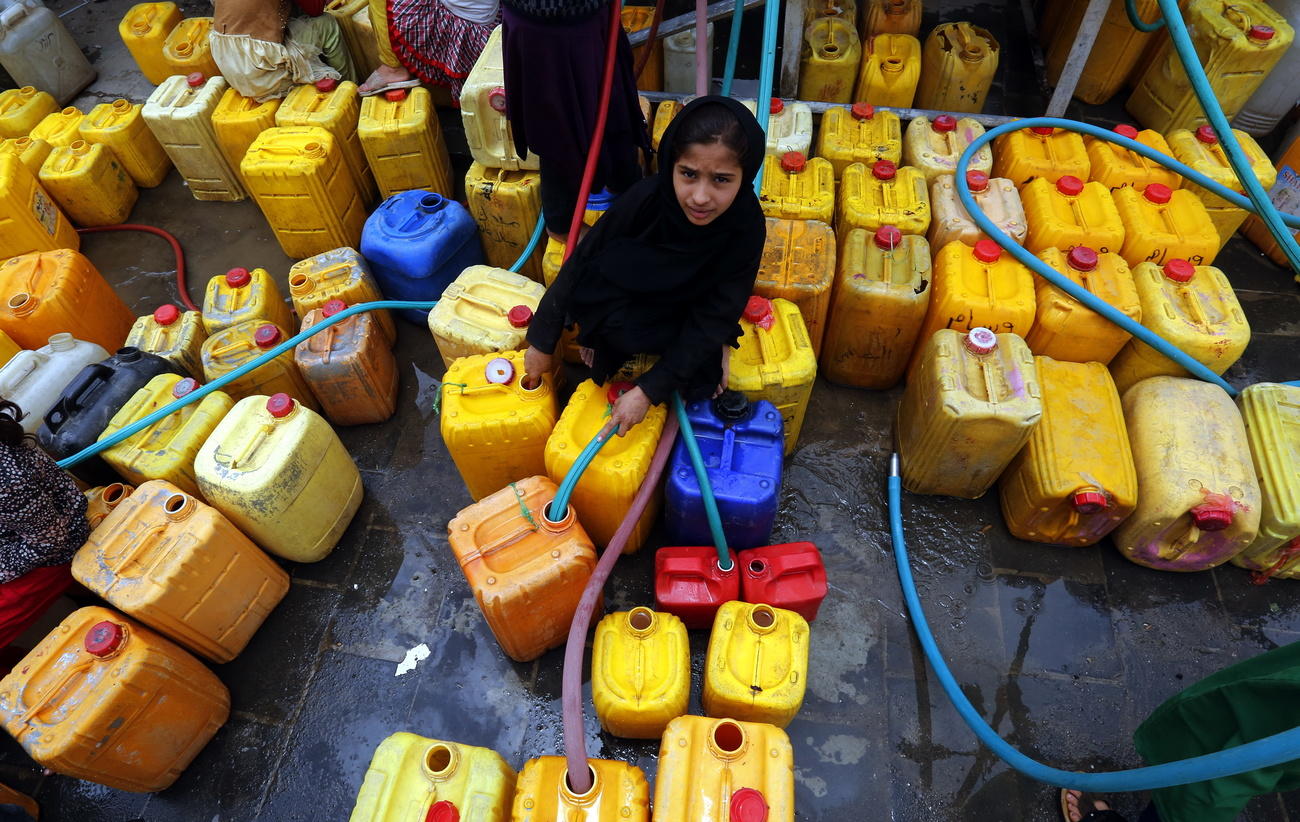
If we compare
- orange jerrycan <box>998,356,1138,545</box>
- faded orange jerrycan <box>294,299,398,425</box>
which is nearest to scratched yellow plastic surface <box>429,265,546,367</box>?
faded orange jerrycan <box>294,299,398,425</box>

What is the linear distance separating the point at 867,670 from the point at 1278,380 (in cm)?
309

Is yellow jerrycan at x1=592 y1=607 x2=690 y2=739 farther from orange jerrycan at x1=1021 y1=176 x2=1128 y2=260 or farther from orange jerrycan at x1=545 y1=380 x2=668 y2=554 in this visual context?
orange jerrycan at x1=1021 y1=176 x2=1128 y2=260

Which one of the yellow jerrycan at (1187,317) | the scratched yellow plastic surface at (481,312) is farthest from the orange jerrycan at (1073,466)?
the scratched yellow plastic surface at (481,312)

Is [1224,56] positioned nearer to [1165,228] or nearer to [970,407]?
[1165,228]

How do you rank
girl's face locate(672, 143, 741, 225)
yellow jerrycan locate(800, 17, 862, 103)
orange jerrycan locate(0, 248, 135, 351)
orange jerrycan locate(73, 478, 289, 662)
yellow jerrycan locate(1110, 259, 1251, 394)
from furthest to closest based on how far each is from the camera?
yellow jerrycan locate(800, 17, 862, 103) → orange jerrycan locate(0, 248, 135, 351) → yellow jerrycan locate(1110, 259, 1251, 394) → orange jerrycan locate(73, 478, 289, 662) → girl's face locate(672, 143, 741, 225)

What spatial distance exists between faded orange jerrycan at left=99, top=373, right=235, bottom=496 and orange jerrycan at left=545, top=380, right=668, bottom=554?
156 centimetres

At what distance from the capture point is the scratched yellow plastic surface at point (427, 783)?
6.45 feet

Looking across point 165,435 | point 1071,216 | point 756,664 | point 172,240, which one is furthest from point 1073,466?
point 172,240

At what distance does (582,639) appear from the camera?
2109 millimetres

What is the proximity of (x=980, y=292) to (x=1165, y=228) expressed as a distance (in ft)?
3.71

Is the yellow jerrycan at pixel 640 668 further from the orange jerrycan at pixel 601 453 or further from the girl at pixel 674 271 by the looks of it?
the girl at pixel 674 271

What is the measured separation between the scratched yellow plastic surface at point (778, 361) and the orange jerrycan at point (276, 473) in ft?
6.07

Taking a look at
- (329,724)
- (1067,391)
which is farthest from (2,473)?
(1067,391)

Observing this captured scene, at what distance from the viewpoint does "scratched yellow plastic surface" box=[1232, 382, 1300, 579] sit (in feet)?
9.23
